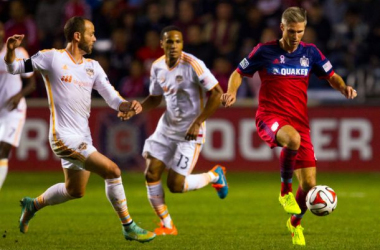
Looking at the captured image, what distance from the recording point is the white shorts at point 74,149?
315 inches

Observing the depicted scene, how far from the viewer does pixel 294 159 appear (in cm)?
794

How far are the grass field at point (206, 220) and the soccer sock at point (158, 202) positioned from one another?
12.4 inches

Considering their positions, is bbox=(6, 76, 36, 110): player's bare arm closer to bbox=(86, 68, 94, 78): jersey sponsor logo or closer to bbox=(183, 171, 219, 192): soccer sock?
bbox=(183, 171, 219, 192): soccer sock

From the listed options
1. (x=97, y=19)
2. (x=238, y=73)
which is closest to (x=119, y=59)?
(x=97, y=19)

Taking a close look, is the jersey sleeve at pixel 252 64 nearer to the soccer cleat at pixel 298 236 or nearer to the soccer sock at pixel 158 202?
the soccer cleat at pixel 298 236

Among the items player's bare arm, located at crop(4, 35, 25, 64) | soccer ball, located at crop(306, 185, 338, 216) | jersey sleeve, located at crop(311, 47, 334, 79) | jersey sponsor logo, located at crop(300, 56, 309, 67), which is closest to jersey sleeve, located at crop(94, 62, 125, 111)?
player's bare arm, located at crop(4, 35, 25, 64)

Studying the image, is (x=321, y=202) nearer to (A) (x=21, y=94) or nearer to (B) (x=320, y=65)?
(B) (x=320, y=65)

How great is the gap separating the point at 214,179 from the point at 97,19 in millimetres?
9094

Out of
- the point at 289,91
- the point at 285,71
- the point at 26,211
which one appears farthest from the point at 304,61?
the point at 26,211

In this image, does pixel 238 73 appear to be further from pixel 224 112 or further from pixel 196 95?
pixel 224 112

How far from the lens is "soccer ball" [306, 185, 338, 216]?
25.7 feet

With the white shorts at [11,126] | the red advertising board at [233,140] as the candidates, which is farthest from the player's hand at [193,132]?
the red advertising board at [233,140]

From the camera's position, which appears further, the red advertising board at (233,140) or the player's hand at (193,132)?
the red advertising board at (233,140)

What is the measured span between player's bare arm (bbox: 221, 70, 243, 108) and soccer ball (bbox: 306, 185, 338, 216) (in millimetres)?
1138
